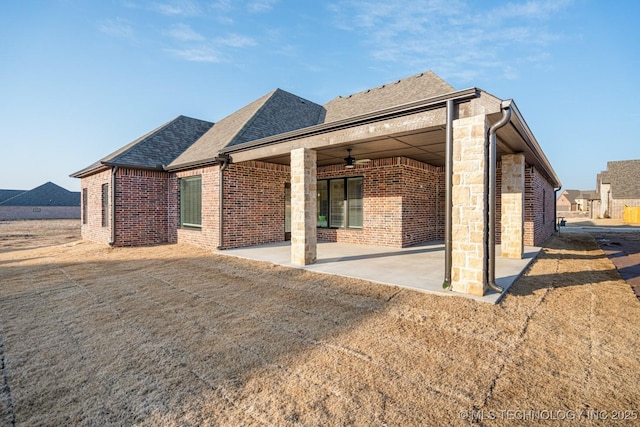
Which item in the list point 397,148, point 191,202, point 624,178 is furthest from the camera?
point 624,178

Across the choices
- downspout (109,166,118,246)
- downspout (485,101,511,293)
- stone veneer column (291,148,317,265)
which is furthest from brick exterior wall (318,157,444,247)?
downspout (109,166,118,246)

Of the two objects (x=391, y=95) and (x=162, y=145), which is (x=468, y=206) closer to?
(x=391, y=95)

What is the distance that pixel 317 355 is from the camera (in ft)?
9.52

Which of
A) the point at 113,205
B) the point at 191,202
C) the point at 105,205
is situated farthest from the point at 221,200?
the point at 105,205

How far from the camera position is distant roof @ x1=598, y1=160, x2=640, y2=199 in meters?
30.3

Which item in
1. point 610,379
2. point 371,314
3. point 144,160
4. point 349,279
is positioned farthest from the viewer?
point 144,160

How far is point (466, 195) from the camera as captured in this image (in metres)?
4.50

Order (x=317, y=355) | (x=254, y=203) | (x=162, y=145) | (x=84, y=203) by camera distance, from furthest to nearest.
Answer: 1. (x=84, y=203)
2. (x=162, y=145)
3. (x=254, y=203)
4. (x=317, y=355)

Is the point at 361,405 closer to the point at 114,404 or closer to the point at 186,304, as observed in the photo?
the point at 114,404

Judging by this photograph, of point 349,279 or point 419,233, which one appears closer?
point 349,279

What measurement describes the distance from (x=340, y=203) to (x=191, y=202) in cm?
558

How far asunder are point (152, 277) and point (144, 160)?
6584 millimetres

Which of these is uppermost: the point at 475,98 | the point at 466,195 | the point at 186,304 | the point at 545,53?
the point at 545,53

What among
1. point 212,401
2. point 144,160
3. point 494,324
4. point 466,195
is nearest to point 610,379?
point 494,324
